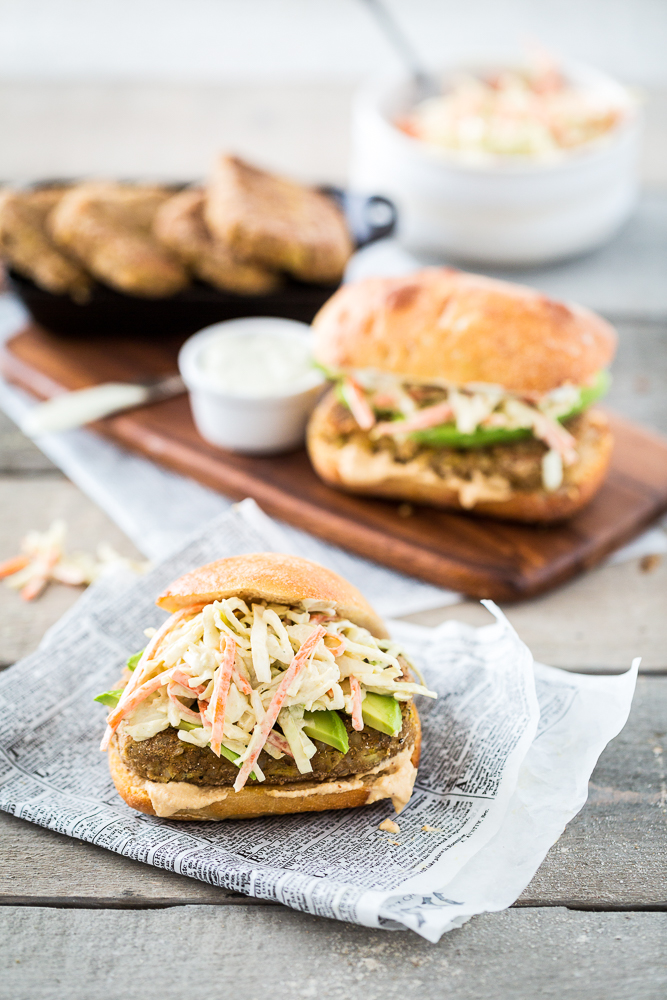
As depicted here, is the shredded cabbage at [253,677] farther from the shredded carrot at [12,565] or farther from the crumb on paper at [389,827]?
the shredded carrot at [12,565]

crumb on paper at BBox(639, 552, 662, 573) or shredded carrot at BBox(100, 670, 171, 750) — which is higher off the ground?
shredded carrot at BBox(100, 670, 171, 750)

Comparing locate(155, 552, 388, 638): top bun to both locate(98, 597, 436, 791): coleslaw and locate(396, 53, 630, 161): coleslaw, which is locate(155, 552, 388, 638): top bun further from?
locate(396, 53, 630, 161): coleslaw

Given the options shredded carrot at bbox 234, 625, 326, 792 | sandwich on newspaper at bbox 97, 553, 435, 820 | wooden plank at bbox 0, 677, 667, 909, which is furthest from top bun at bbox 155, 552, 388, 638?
wooden plank at bbox 0, 677, 667, 909

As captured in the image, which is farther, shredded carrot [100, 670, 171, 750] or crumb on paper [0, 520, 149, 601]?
crumb on paper [0, 520, 149, 601]

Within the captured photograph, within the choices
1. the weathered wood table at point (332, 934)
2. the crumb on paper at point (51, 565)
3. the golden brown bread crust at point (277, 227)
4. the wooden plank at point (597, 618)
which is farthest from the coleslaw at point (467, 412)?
the weathered wood table at point (332, 934)

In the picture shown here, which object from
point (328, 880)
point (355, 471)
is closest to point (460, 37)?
point (355, 471)

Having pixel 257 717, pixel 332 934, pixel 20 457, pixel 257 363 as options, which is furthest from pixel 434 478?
pixel 332 934

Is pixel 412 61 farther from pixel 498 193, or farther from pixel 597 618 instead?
pixel 597 618

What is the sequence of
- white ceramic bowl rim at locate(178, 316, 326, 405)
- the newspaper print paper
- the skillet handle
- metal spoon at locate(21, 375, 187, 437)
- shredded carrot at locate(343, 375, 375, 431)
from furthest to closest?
1. the skillet handle
2. metal spoon at locate(21, 375, 187, 437)
3. white ceramic bowl rim at locate(178, 316, 326, 405)
4. shredded carrot at locate(343, 375, 375, 431)
5. the newspaper print paper

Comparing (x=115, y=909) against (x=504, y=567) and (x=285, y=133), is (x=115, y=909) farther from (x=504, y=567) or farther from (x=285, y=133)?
(x=285, y=133)
